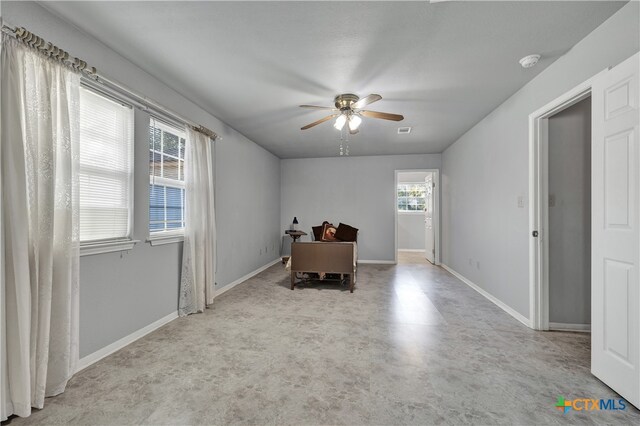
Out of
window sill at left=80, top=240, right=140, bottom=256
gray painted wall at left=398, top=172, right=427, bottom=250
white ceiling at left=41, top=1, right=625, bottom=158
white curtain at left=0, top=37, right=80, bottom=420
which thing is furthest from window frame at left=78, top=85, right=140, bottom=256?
gray painted wall at left=398, top=172, right=427, bottom=250

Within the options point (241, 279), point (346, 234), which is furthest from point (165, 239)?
point (346, 234)

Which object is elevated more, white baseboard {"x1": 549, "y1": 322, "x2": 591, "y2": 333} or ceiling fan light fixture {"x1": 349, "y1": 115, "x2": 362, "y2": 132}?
ceiling fan light fixture {"x1": 349, "y1": 115, "x2": 362, "y2": 132}

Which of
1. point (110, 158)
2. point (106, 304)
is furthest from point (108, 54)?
point (106, 304)

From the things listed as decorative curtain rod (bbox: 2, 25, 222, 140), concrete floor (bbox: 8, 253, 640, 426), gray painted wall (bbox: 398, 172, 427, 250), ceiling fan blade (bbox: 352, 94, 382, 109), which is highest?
ceiling fan blade (bbox: 352, 94, 382, 109)

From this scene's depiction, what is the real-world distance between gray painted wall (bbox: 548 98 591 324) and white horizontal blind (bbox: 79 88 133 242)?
3.94 metres

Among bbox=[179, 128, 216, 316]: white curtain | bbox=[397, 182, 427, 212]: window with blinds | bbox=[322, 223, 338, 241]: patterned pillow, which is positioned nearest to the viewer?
bbox=[179, 128, 216, 316]: white curtain

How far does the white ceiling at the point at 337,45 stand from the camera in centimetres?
174

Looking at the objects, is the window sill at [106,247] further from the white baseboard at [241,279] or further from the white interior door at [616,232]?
the white interior door at [616,232]

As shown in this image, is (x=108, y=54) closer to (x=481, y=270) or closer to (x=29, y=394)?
(x=29, y=394)

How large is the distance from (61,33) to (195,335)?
252 cm

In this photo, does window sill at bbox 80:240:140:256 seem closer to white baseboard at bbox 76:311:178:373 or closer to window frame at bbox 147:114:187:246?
window frame at bbox 147:114:187:246

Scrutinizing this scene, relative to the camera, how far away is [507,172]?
10.4 feet

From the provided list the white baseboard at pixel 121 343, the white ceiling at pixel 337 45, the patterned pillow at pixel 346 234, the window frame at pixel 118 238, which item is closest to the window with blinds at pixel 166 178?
the window frame at pixel 118 238

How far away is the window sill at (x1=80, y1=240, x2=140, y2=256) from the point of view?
6.49 ft
